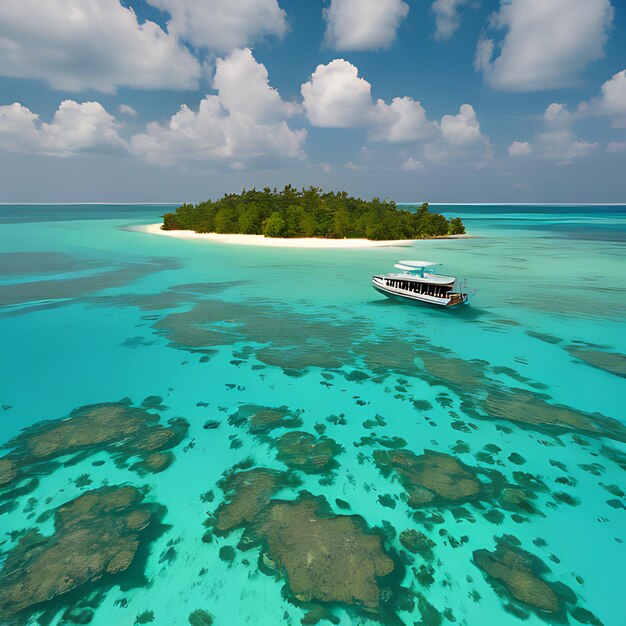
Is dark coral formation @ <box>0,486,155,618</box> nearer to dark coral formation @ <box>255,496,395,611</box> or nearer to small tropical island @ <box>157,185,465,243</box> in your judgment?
dark coral formation @ <box>255,496,395,611</box>

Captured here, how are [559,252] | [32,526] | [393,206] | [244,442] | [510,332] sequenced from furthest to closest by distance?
[393,206]
[559,252]
[510,332]
[244,442]
[32,526]

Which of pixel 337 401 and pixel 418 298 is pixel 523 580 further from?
pixel 418 298

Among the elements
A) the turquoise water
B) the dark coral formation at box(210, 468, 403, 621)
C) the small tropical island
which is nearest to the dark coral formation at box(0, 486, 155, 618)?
the turquoise water

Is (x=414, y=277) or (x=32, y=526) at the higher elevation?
(x=414, y=277)

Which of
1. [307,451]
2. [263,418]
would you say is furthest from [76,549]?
[263,418]

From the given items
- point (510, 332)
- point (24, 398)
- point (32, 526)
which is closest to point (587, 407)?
point (510, 332)

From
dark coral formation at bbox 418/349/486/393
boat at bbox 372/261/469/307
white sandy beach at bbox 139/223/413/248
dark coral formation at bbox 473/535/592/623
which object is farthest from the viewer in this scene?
white sandy beach at bbox 139/223/413/248

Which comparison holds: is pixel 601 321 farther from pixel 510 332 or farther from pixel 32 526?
pixel 32 526
